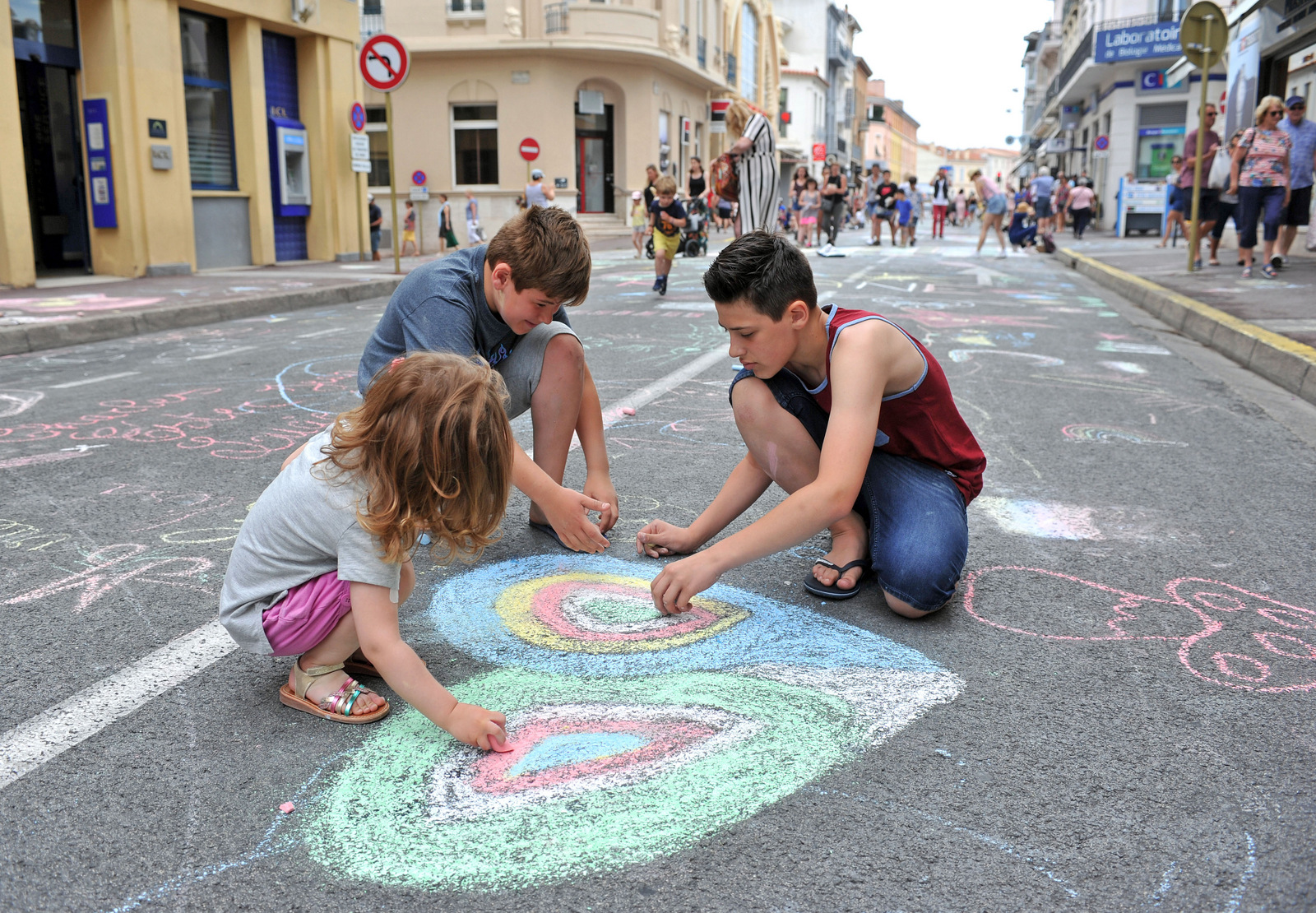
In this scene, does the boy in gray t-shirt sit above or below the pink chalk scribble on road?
above

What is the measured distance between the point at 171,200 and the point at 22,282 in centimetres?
261

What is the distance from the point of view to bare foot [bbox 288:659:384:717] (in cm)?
215

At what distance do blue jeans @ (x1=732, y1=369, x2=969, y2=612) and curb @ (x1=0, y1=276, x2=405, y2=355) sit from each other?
7.01 metres

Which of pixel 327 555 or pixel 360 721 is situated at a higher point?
pixel 327 555

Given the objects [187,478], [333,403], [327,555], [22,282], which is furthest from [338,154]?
[327,555]

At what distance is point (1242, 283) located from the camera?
10.4m

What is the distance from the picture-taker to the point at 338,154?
56.4 ft

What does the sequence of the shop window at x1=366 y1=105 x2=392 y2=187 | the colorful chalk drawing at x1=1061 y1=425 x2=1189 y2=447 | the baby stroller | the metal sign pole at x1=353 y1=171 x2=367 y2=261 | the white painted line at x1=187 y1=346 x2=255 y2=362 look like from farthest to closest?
the shop window at x1=366 y1=105 x2=392 y2=187 → the baby stroller → the metal sign pole at x1=353 y1=171 x2=367 y2=261 → the white painted line at x1=187 y1=346 x2=255 y2=362 → the colorful chalk drawing at x1=1061 y1=425 x2=1189 y2=447

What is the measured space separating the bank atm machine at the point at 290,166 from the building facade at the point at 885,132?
7847cm

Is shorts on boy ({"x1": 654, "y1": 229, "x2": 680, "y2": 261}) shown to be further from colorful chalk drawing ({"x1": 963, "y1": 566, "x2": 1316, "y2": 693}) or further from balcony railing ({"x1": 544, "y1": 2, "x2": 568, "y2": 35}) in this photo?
balcony railing ({"x1": 544, "y1": 2, "x2": 568, "y2": 35})

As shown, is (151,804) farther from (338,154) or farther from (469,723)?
(338,154)

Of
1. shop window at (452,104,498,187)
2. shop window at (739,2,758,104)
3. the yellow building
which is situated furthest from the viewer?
shop window at (739,2,758,104)

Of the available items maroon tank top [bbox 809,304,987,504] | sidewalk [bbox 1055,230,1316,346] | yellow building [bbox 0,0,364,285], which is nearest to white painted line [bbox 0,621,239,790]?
maroon tank top [bbox 809,304,987,504]

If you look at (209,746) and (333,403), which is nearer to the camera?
(209,746)
